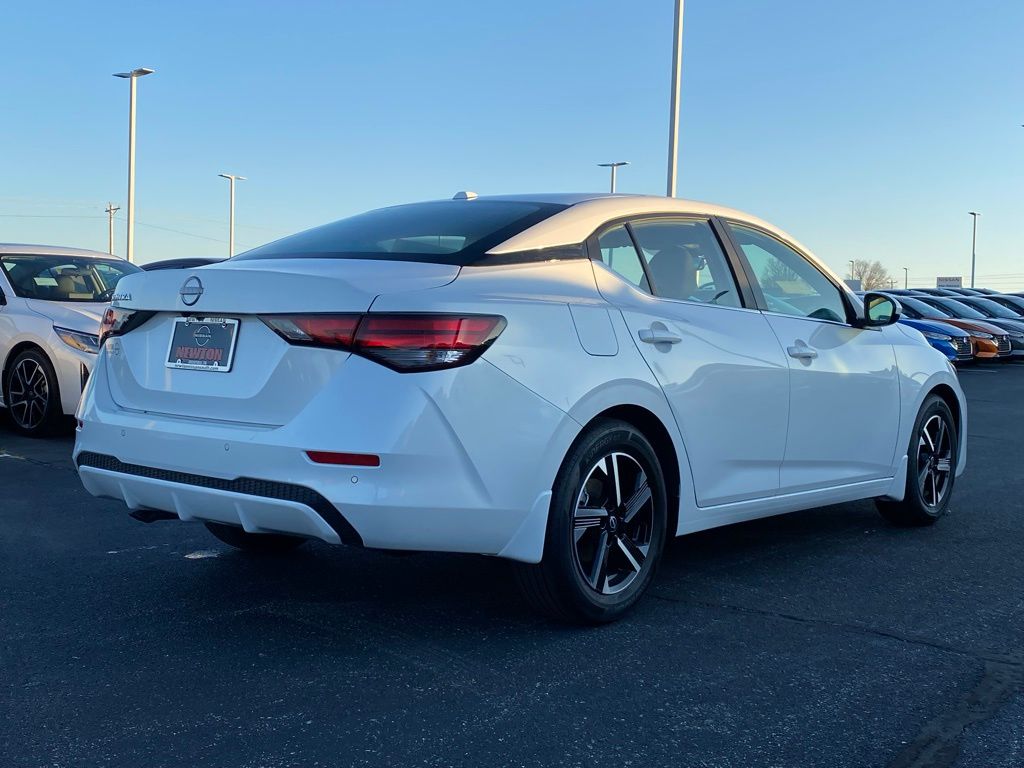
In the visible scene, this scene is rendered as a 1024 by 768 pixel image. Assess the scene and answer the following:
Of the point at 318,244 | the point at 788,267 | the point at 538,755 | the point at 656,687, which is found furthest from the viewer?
the point at 788,267

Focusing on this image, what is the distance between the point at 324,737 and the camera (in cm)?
303

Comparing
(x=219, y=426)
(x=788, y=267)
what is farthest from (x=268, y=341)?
(x=788, y=267)

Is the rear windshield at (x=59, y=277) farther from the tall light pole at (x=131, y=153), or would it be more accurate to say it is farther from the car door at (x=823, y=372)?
the tall light pole at (x=131, y=153)

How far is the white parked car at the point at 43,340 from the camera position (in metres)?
9.09

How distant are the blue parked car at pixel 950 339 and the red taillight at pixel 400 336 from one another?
792 inches

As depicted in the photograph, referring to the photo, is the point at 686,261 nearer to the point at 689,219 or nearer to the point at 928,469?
the point at 689,219

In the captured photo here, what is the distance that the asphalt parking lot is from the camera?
9.83 feet

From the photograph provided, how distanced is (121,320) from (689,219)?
2325mm

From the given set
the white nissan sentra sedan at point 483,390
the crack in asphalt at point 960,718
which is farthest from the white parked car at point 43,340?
the crack in asphalt at point 960,718

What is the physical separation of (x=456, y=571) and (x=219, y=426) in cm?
155

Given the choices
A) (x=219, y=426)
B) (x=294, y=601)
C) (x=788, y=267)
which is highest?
(x=788, y=267)

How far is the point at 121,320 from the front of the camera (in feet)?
13.5

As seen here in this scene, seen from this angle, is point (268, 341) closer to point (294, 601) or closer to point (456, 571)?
point (294, 601)

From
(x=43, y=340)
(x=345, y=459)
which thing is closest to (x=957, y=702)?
(x=345, y=459)
